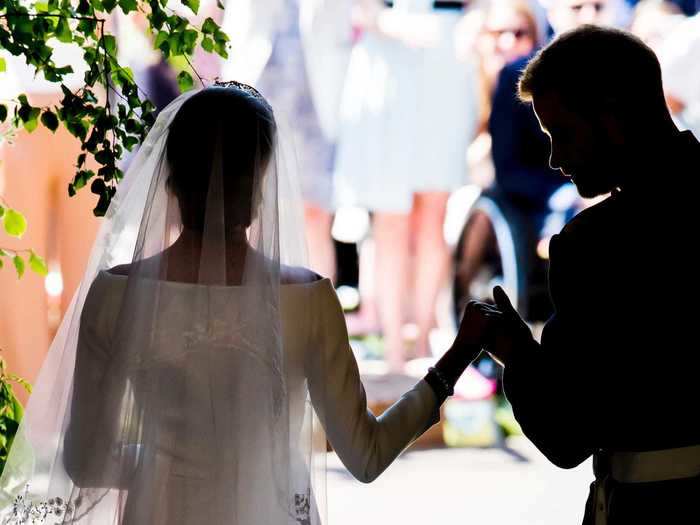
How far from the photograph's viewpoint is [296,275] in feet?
4.72

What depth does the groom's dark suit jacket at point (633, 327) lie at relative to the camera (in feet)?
4.27

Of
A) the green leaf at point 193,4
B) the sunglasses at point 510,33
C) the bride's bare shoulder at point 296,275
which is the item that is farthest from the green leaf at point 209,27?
the sunglasses at point 510,33

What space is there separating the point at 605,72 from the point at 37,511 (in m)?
1.11

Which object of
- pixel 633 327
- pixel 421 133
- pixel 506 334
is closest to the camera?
pixel 633 327

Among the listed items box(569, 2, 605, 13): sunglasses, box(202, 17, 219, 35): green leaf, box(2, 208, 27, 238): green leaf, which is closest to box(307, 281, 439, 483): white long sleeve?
box(202, 17, 219, 35): green leaf

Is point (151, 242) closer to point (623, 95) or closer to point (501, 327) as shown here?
point (501, 327)

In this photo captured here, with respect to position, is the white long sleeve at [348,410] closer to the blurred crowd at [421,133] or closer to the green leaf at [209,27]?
the green leaf at [209,27]

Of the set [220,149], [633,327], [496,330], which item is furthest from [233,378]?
[633,327]

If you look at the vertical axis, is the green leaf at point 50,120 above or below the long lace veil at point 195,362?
above

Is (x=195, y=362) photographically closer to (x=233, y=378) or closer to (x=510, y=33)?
(x=233, y=378)

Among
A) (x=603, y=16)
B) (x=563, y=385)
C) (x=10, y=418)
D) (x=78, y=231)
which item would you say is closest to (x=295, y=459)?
(x=563, y=385)

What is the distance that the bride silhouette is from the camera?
52.8 inches

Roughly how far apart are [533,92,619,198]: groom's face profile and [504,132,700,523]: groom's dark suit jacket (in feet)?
0.15

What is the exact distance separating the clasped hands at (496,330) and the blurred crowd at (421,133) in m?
2.91
